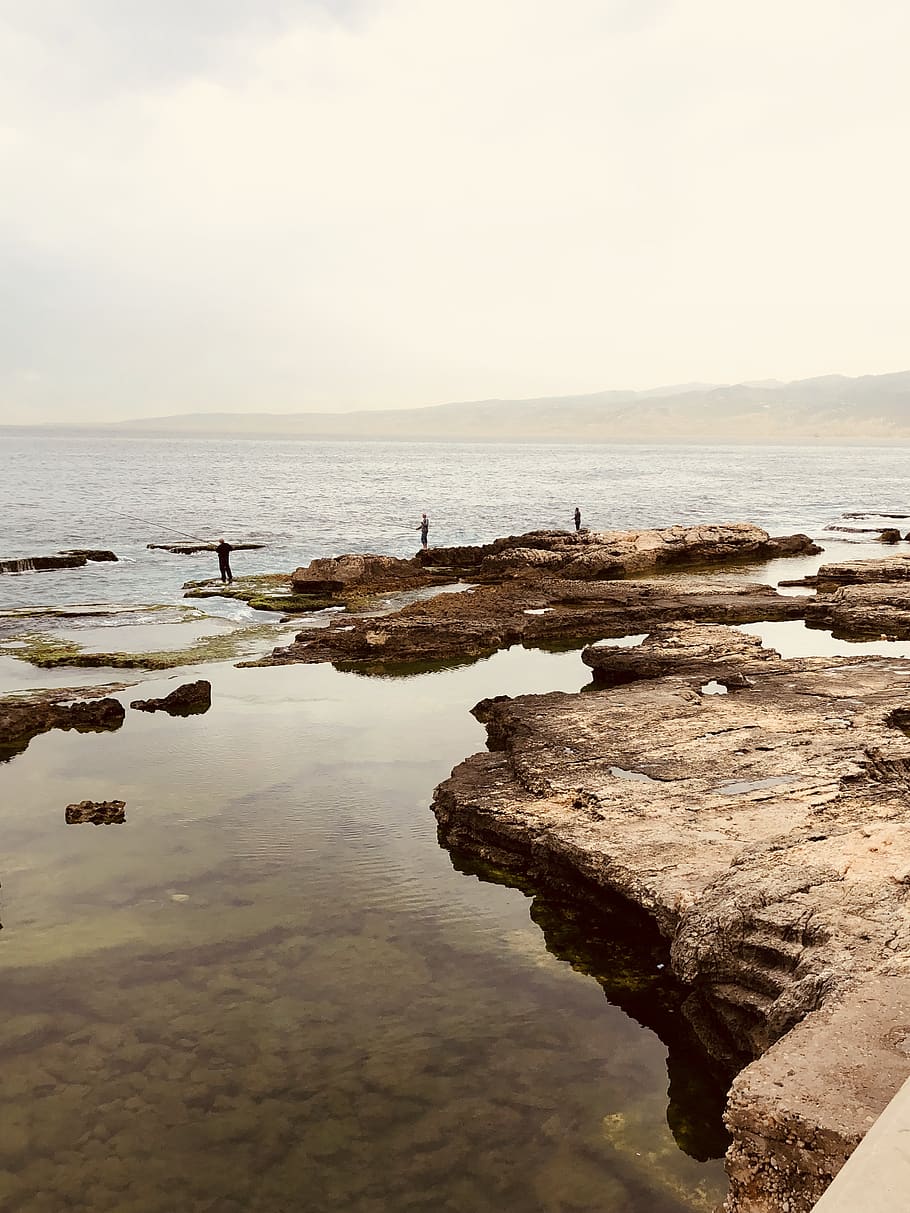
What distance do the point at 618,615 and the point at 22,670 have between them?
50.4 feet

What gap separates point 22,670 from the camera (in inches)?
906

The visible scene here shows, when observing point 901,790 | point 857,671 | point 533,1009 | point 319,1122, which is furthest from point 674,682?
point 319,1122

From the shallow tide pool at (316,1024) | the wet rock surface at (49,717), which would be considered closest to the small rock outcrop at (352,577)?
the wet rock surface at (49,717)

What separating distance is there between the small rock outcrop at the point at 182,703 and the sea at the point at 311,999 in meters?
0.35

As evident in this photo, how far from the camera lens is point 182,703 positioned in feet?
62.9

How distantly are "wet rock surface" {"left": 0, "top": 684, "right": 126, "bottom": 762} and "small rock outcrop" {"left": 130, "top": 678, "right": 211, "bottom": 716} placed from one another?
0.53 metres

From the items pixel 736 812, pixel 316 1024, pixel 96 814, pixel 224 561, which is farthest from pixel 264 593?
pixel 316 1024

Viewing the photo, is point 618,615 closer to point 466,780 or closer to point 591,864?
point 466,780

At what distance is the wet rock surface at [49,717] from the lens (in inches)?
684

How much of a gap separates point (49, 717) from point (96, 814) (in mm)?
5347

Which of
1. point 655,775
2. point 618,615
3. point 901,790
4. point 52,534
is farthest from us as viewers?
point 52,534

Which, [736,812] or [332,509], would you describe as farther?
[332,509]

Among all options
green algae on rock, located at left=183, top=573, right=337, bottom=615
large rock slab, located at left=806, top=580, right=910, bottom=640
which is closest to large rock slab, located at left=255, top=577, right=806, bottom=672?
large rock slab, located at left=806, top=580, right=910, bottom=640

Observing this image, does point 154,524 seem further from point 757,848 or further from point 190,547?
point 757,848
